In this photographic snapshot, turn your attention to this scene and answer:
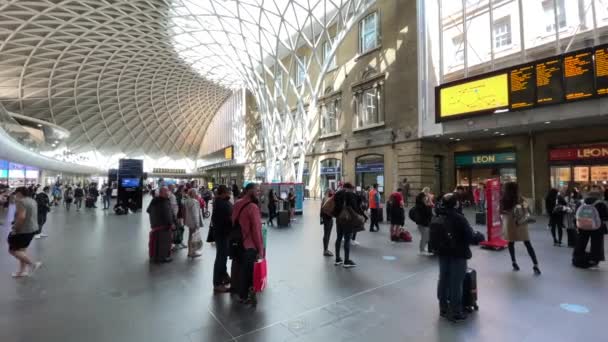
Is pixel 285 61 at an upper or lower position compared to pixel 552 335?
upper

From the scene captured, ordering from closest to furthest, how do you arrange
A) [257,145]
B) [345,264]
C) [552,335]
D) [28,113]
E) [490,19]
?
[552,335] < [345,264] < [490,19] < [257,145] < [28,113]

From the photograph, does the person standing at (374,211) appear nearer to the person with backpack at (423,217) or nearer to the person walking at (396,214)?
the person walking at (396,214)

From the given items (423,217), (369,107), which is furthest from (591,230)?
(369,107)

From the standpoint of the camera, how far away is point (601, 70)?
40.0 ft

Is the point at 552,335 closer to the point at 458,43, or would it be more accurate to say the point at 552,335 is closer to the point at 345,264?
the point at 345,264

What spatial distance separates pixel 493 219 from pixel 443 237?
524 cm

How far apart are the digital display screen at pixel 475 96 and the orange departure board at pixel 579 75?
7.56 feet

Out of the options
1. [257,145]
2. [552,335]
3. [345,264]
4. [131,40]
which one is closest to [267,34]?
[131,40]

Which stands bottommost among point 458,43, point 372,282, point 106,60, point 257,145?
point 372,282

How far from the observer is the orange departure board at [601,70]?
39.8 feet

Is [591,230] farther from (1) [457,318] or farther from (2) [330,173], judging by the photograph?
(2) [330,173]

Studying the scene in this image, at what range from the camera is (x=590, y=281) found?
16.8ft

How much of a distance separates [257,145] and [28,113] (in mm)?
35911

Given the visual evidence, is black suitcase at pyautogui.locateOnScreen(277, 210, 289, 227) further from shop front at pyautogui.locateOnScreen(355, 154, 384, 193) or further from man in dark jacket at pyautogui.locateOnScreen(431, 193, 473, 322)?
shop front at pyautogui.locateOnScreen(355, 154, 384, 193)
